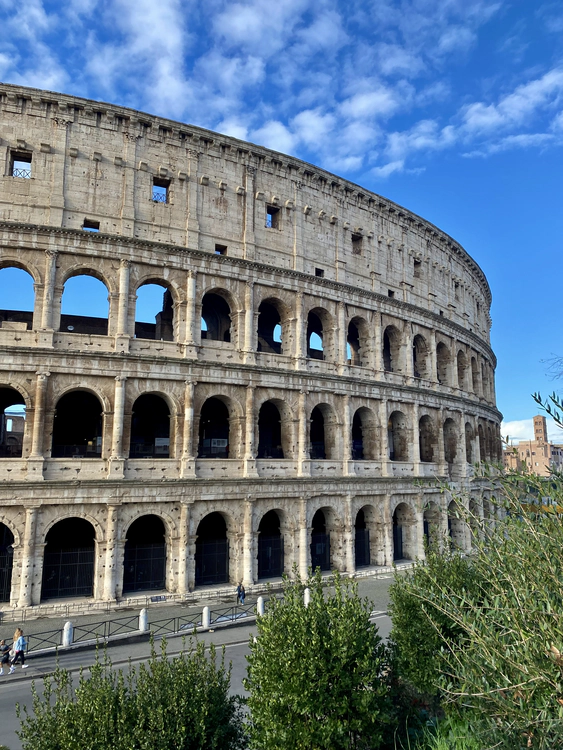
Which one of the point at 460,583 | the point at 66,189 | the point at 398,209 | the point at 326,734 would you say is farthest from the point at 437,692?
the point at 398,209

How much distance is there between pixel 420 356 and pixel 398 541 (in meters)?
11.1

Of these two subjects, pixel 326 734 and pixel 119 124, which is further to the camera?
pixel 119 124

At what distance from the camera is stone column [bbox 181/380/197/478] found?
73.3ft

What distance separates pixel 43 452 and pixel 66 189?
11.0 meters

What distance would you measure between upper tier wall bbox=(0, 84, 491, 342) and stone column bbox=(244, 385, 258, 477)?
22.1 feet

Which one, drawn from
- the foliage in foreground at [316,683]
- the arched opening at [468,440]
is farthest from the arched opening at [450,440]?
the foliage in foreground at [316,683]

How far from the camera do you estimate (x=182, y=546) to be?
2184cm

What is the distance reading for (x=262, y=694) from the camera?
8.62m

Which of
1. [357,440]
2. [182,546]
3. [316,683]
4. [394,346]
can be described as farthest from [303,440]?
[316,683]

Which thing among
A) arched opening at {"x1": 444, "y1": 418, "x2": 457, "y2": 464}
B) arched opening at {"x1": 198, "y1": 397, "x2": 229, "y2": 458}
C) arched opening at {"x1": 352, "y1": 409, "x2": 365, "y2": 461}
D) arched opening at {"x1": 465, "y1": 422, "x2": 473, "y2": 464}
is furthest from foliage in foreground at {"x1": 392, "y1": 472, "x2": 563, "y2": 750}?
arched opening at {"x1": 465, "y1": 422, "x2": 473, "y2": 464}

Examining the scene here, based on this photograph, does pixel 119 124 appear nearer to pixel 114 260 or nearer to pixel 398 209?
pixel 114 260

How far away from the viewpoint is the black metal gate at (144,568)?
21750mm

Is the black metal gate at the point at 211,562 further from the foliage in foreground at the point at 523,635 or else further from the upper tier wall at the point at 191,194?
the foliage in foreground at the point at 523,635

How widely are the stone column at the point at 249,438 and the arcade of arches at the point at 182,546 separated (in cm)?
143
